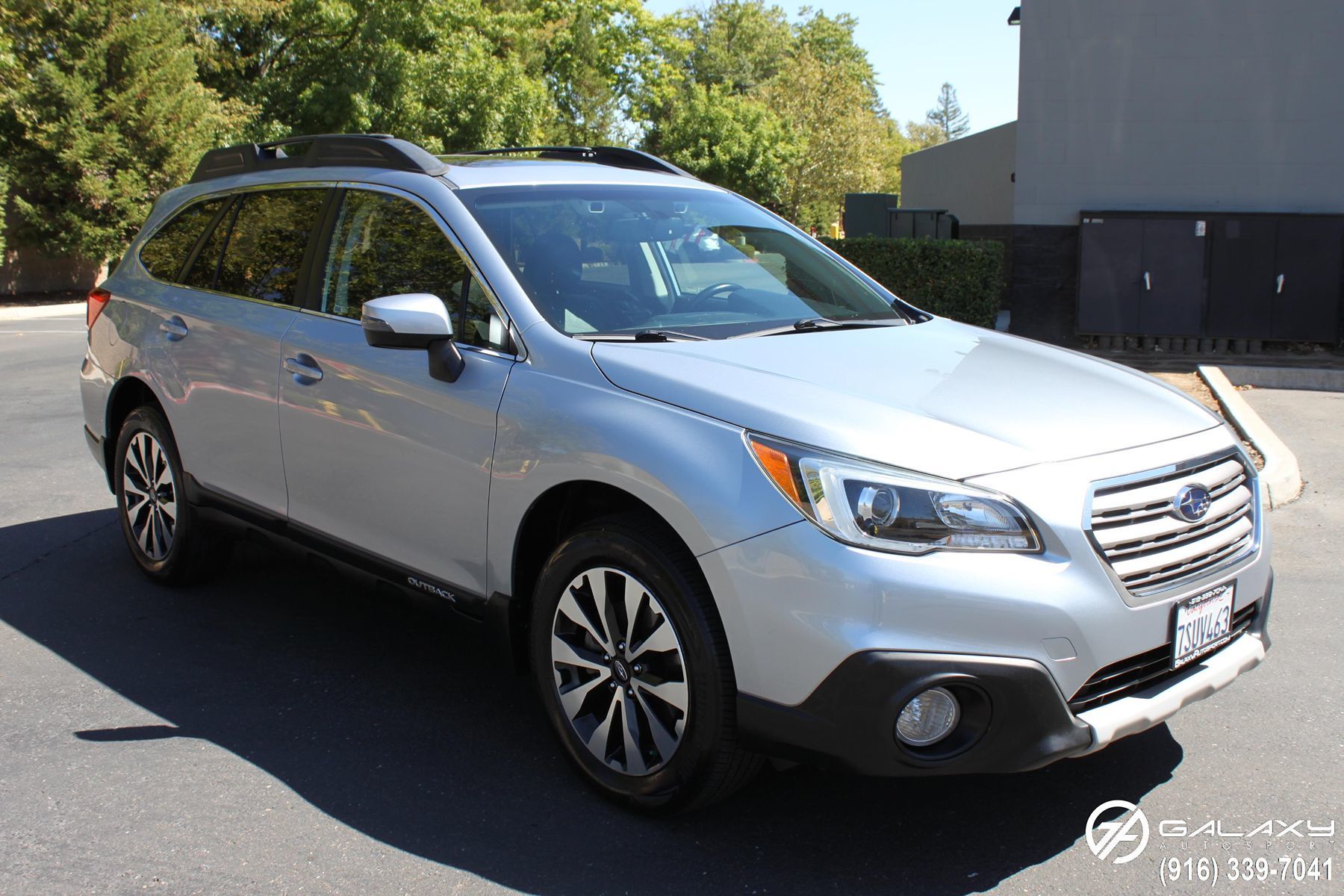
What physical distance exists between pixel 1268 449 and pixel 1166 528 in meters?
5.26

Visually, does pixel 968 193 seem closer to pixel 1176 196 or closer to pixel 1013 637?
pixel 1176 196

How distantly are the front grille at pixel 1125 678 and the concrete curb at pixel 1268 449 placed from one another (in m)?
3.53

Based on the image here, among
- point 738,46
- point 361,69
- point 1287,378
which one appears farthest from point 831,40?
point 1287,378

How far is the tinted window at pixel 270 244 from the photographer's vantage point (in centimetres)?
456

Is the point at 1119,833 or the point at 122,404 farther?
the point at 122,404

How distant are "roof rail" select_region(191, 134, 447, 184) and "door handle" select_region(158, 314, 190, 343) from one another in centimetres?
71

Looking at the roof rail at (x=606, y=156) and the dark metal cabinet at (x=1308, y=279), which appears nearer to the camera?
the roof rail at (x=606, y=156)

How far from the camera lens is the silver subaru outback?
9.41 ft

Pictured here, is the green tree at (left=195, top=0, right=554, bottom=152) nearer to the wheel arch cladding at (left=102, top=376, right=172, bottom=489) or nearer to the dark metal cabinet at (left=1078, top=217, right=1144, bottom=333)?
the dark metal cabinet at (left=1078, top=217, right=1144, bottom=333)

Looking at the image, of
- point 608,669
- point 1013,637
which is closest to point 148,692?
point 608,669

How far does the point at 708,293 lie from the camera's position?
4105 millimetres

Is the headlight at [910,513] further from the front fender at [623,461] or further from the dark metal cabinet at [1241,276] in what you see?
the dark metal cabinet at [1241,276]

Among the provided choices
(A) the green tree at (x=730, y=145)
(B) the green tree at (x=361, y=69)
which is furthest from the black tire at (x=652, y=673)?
(A) the green tree at (x=730, y=145)

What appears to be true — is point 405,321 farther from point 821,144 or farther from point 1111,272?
point 821,144
